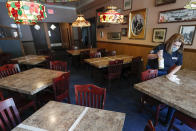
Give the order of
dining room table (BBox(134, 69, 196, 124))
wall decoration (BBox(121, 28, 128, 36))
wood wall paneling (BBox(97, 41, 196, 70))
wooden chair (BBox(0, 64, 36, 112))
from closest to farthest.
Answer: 1. dining room table (BBox(134, 69, 196, 124))
2. wooden chair (BBox(0, 64, 36, 112))
3. wood wall paneling (BBox(97, 41, 196, 70))
4. wall decoration (BBox(121, 28, 128, 36))

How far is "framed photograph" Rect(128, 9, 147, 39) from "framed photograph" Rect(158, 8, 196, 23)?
545 mm

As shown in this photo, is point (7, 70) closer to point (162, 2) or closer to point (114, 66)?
point (114, 66)

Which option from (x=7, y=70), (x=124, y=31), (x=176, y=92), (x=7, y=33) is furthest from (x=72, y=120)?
(x=7, y=33)

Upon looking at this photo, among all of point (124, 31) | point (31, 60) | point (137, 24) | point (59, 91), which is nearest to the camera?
point (59, 91)

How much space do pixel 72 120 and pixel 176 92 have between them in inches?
51.4

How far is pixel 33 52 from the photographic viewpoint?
6.20 meters

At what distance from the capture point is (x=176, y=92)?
4.26 feet

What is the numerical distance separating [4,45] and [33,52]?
217 cm

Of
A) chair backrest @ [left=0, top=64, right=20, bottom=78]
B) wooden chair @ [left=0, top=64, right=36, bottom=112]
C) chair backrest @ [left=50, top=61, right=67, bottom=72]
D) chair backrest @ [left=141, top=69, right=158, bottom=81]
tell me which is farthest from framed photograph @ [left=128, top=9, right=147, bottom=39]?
chair backrest @ [left=0, top=64, right=20, bottom=78]

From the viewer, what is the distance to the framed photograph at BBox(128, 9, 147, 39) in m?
3.19

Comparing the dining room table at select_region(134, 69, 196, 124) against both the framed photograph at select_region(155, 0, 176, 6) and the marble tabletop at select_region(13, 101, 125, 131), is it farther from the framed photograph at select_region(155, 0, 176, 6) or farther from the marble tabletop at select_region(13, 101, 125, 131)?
the framed photograph at select_region(155, 0, 176, 6)

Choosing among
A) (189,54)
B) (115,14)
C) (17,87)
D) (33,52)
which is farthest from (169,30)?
(33,52)

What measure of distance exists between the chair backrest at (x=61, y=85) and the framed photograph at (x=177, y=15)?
2782mm

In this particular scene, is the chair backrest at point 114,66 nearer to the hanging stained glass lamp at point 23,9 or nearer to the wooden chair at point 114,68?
the wooden chair at point 114,68
